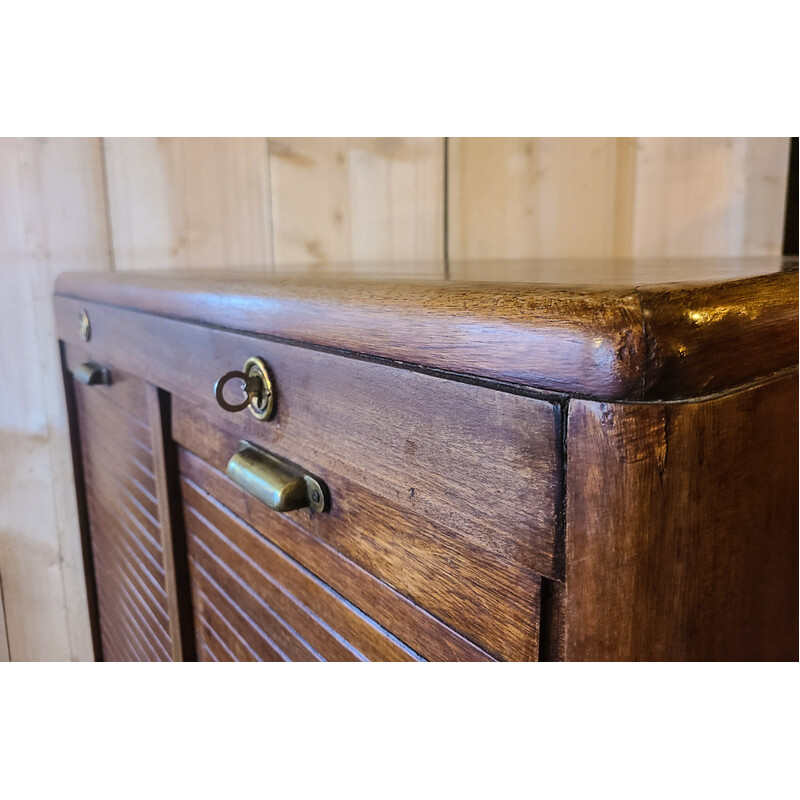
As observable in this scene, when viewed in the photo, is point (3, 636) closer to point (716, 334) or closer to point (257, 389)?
point (257, 389)

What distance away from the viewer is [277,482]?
17.4 inches

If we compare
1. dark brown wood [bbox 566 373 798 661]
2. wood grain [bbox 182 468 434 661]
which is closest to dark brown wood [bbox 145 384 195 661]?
wood grain [bbox 182 468 434 661]

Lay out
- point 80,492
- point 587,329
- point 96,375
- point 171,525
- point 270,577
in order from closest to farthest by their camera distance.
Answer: point 587,329 < point 270,577 < point 171,525 < point 96,375 < point 80,492

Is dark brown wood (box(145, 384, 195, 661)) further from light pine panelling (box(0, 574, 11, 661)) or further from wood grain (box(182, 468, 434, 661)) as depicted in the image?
light pine panelling (box(0, 574, 11, 661))

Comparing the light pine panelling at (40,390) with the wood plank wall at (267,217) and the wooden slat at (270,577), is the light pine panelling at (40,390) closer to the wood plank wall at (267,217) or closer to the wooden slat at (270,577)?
the wood plank wall at (267,217)

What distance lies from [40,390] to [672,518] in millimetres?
1045

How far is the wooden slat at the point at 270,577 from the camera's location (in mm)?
427

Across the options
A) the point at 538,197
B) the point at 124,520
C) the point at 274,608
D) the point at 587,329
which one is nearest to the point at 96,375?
the point at 124,520

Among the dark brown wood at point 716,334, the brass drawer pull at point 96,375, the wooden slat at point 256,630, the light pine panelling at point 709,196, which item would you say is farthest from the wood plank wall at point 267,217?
the dark brown wood at point 716,334

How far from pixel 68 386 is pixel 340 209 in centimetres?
50

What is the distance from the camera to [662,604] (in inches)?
11.1

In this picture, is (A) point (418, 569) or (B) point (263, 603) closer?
(A) point (418, 569)
